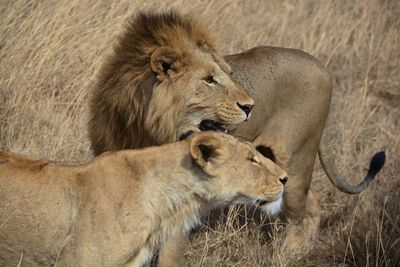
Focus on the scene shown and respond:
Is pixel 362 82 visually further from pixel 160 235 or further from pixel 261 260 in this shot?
pixel 160 235

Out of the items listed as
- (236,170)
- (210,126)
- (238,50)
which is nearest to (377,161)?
(210,126)

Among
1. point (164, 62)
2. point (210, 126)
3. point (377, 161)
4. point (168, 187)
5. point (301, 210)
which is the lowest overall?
point (301, 210)

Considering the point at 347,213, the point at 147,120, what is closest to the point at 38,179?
the point at 147,120

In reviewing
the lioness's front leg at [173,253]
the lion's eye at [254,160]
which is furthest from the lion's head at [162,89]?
the lion's eye at [254,160]

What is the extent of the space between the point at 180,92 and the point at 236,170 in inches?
32.6

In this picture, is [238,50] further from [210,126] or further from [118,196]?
[118,196]

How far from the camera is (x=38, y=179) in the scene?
141 inches

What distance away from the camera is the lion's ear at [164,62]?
4.37 metres

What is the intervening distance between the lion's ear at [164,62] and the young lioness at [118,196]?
790mm

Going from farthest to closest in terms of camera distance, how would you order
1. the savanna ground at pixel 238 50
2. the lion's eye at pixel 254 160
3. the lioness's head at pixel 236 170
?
the savanna ground at pixel 238 50
the lion's eye at pixel 254 160
the lioness's head at pixel 236 170

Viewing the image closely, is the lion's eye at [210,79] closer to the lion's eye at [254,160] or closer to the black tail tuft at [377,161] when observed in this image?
the lion's eye at [254,160]

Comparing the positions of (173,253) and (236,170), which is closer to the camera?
(236,170)

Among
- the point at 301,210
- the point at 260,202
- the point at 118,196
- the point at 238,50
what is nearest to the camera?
the point at 118,196

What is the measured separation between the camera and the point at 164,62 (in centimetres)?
440
